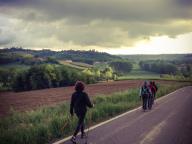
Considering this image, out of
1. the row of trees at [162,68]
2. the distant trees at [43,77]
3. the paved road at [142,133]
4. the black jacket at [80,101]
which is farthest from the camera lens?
the row of trees at [162,68]

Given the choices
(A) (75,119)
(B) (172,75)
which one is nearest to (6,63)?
(B) (172,75)

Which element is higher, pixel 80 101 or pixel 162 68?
pixel 80 101

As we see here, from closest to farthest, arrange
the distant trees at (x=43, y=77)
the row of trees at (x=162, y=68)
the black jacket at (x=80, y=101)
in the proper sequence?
the black jacket at (x=80, y=101) → the distant trees at (x=43, y=77) → the row of trees at (x=162, y=68)

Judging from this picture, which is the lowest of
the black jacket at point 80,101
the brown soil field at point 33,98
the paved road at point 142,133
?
the brown soil field at point 33,98

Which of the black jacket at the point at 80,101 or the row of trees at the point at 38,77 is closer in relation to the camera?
the black jacket at the point at 80,101

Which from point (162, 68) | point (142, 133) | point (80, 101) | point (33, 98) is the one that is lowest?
point (33, 98)

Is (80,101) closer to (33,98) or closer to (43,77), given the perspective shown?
(33,98)

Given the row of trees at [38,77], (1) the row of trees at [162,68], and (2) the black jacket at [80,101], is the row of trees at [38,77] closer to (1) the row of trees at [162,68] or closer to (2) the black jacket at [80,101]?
(1) the row of trees at [162,68]

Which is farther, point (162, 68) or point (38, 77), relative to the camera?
point (162, 68)

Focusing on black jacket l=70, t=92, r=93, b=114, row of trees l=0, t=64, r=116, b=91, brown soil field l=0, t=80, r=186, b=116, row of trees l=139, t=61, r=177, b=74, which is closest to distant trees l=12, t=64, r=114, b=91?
row of trees l=0, t=64, r=116, b=91

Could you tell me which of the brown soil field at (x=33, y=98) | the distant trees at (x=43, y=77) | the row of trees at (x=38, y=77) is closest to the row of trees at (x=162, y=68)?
the row of trees at (x=38, y=77)

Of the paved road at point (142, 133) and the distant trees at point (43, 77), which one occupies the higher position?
the paved road at point (142, 133)

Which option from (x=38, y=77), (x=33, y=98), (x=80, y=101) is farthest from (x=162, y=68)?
(x=80, y=101)

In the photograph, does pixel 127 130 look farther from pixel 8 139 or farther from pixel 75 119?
pixel 8 139
